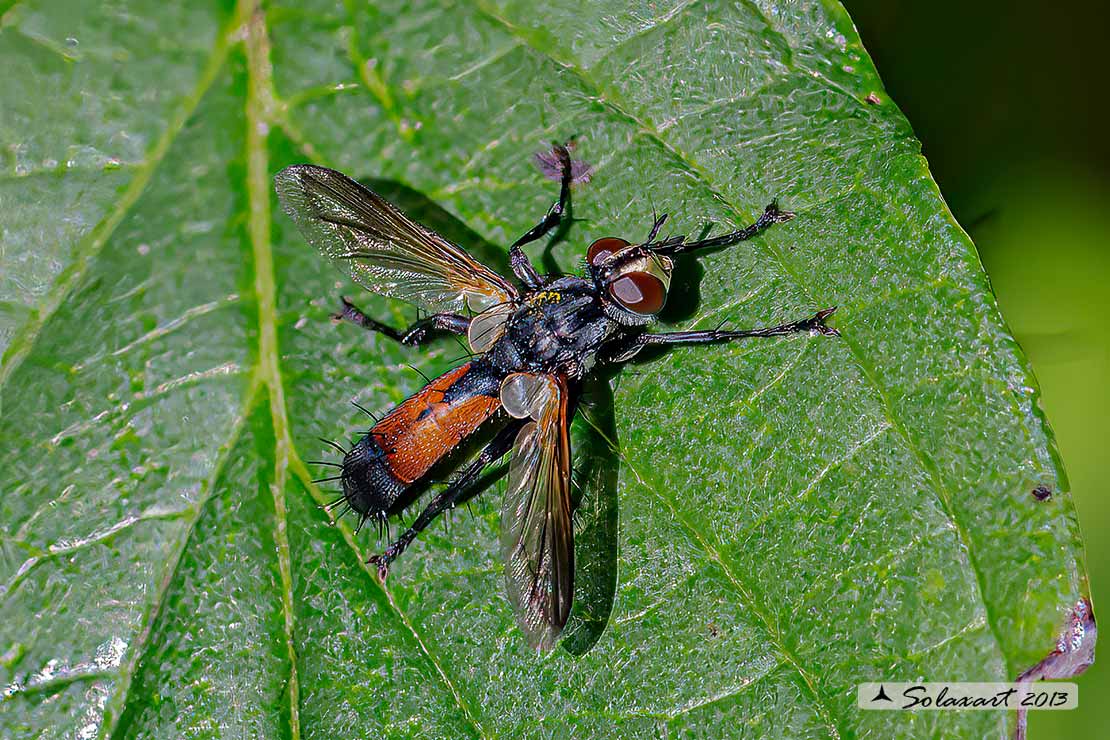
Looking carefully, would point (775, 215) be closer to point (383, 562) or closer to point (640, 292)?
point (640, 292)

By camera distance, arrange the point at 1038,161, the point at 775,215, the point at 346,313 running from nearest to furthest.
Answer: the point at 775,215
the point at 346,313
the point at 1038,161

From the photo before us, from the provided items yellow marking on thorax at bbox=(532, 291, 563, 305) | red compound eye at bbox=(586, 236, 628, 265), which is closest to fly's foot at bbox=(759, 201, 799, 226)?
red compound eye at bbox=(586, 236, 628, 265)

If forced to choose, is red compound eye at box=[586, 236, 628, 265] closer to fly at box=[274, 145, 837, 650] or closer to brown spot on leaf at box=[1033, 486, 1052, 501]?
fly at box=[274, 145, 837, 650]

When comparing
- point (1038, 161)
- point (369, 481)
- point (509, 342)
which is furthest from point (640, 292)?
point (1038, 161)

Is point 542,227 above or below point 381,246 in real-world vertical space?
below

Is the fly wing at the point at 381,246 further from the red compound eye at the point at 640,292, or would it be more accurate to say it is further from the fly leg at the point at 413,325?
the red compound eye at the point at 640,292
